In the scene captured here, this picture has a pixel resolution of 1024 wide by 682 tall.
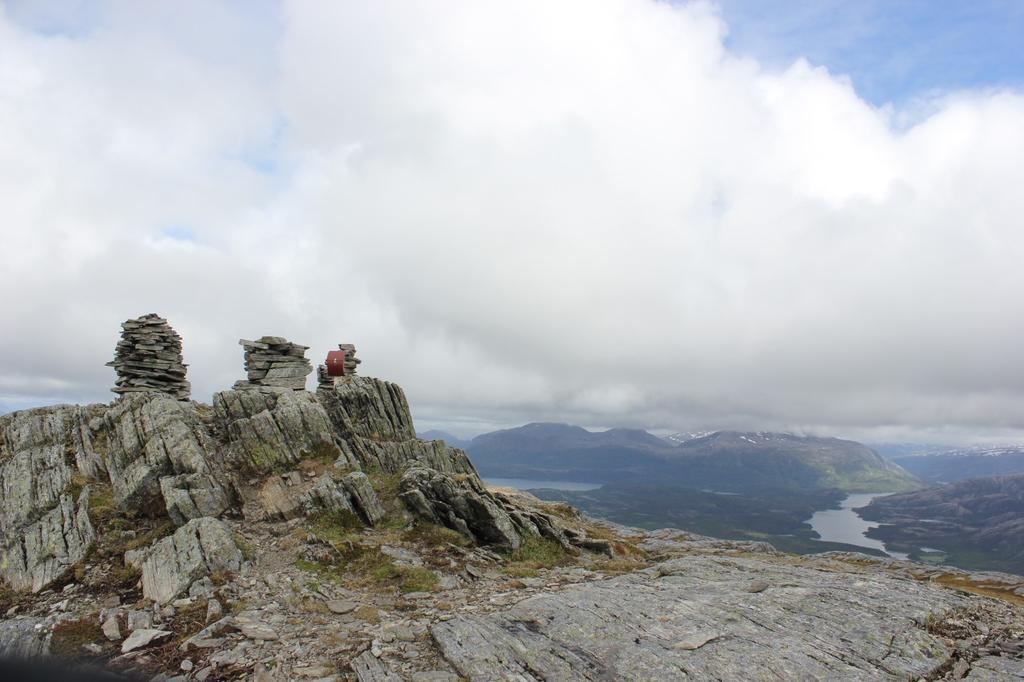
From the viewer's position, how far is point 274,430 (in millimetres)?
33031

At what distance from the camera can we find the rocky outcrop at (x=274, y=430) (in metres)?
31.7

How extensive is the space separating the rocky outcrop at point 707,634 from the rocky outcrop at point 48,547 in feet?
59.0

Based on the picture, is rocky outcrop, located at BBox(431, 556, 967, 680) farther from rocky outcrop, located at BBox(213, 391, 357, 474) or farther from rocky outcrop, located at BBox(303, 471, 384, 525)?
rocky outcrop, located at BBox(213, 391, 357, 474)

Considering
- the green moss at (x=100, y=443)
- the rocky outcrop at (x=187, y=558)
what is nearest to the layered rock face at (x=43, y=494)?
the green moss at (x=100, y=443)

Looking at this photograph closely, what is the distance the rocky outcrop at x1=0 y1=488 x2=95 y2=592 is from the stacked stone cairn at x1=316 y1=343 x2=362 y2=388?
74.3 ft

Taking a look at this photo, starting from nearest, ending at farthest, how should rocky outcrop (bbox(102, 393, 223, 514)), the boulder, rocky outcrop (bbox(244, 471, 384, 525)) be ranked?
1. rocky outcrop (bbox(102, 393, 223, 514))
2. rocky outcrop (bbox(244, 471, 384, 525))
3. the boulder

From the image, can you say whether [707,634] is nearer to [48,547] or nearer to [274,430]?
[274,430]

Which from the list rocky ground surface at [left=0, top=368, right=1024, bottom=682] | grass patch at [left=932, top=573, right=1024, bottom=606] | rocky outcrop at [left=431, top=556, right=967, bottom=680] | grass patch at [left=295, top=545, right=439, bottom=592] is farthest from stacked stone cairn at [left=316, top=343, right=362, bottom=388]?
grass patch at [left=932, top=573, right=1024, bottom=606]

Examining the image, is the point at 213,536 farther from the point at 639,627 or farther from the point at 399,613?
the point at 639,627

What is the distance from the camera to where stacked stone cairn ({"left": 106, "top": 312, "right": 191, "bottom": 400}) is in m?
37.7

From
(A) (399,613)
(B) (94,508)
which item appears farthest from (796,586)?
(B) (94,508)

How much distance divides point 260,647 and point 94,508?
16.1 m

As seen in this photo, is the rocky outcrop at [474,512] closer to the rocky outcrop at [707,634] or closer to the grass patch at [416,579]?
the grass patch at [416,579]

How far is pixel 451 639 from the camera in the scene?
16.9m
